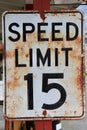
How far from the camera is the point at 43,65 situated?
311 centimetres

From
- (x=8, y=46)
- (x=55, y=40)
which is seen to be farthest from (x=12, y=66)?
(x=55, y=40)

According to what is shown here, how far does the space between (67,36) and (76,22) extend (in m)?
0.11

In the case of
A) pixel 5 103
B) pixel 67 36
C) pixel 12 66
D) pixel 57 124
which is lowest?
pixel 57 124

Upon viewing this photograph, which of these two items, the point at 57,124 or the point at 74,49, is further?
the point at 57,124

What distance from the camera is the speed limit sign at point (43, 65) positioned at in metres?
3.11

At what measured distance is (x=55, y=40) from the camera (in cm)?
312

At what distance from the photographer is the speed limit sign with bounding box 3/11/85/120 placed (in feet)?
10.2

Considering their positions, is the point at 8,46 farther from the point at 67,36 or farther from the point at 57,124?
the point at 57,124

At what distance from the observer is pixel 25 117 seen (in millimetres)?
3133

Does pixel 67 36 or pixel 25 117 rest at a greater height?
pixel 67 36

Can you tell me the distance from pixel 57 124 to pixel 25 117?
0.72m

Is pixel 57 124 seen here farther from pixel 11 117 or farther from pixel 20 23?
pixel 20 23

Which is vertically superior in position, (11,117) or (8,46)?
(8,46)

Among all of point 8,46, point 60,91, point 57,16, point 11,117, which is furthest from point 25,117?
point 57,16
